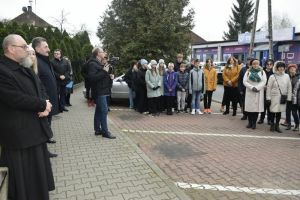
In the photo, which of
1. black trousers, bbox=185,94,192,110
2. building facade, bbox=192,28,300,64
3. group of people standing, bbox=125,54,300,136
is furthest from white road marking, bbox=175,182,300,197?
building facade, bbox=192,28,300,64

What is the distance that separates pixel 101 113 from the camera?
7.44 metres

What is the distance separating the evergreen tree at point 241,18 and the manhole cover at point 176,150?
2099 inches

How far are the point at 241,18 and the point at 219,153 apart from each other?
5517 cm

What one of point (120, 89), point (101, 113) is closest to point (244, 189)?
point (101, 113)

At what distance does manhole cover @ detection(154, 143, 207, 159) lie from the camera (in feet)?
21.7

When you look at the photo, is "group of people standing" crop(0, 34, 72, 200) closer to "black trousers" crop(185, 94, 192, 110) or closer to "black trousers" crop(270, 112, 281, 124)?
"black trousers" crop(270, 112, 281, 124)

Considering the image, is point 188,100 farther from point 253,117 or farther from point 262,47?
point 262,47

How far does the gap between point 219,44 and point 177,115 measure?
35.8m

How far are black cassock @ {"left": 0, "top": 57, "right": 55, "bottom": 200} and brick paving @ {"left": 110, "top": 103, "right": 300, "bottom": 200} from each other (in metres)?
2.07

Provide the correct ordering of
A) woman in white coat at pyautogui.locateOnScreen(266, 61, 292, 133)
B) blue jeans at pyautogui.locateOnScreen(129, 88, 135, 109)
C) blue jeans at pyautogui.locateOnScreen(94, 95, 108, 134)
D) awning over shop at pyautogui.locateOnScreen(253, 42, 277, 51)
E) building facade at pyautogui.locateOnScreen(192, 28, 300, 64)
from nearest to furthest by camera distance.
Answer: blue jeans at pyautogui.locateOnScreen(94, 95, 108, 134) → woman in white coat at pyautogui.locateOnScreen(266, 61, 292, 133) → blue jeans at pyautogui.locateOnScreen(129, 88, 135, 109) → building facade at pyautogui.locateOnScreen(192, 28, 300, 64) → awning over shop at pyautogui.locateOnScreen(253, 42, 277, 51)

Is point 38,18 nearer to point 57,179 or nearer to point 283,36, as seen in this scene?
point 283,36

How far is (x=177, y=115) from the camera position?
1133cm

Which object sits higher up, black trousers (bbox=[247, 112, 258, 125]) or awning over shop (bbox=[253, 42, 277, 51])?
awning over shop (bbox=[253, 42, 277, 51])

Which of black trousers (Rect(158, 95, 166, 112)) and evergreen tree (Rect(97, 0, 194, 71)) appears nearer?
black trousers (Rect(158, 95, 166, 112))
